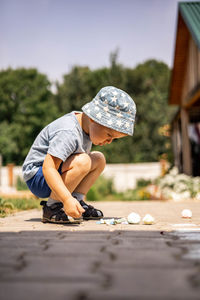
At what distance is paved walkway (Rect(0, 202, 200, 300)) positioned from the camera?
119cm

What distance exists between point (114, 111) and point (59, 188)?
28.9 inches

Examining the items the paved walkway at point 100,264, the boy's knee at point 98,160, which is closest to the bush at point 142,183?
the boy's knee at point 98,160

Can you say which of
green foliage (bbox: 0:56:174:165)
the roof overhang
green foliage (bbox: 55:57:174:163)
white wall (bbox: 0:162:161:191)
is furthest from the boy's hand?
green foliage (bbox: 0:56:174:165)

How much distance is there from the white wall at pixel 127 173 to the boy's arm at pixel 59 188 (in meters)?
15.0

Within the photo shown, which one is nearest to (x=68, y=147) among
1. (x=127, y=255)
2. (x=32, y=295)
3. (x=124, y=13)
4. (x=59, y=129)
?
(x=59, y=129)

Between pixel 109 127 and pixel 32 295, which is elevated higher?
pixel 109 127

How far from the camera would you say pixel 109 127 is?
275 cm

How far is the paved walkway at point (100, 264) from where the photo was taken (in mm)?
1188

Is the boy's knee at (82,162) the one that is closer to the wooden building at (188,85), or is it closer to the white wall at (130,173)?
the wooden building at (188,85)

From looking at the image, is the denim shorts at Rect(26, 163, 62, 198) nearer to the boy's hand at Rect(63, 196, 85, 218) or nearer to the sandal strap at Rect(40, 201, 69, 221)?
the sandal strap at Rect(40, 201, 69, 221)

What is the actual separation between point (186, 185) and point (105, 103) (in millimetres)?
6136

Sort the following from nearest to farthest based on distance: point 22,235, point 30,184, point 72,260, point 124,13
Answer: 1. point 72,260
2. point 22,235
3. point 30,184
4. point 124,13

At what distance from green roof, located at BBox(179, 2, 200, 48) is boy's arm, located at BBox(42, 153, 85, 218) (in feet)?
18.3

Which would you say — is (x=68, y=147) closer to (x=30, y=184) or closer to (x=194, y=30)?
(x=30, y=184)
